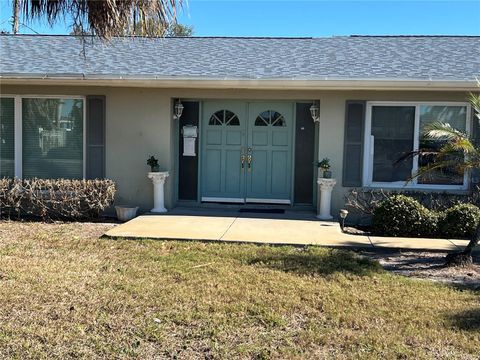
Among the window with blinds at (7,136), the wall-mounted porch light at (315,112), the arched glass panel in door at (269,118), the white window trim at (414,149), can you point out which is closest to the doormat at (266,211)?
the white window trim at (414,149)

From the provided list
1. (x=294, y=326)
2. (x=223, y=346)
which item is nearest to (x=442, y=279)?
(x=294, y=326)

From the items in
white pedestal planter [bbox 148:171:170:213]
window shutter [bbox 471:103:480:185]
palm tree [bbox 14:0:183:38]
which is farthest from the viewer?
white pedestal planter [bbox 148:171:170:213]

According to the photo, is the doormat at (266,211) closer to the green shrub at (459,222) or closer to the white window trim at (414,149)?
the white window trim at (414,149)

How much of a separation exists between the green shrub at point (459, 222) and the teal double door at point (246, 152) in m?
3.33

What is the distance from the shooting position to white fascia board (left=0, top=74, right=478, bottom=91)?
29.7 feet

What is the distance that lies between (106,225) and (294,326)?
18.5ft

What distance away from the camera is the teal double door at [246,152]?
10.8 meters

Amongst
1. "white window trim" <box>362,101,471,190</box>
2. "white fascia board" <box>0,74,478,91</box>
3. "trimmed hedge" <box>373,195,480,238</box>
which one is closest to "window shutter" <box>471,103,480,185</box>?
"white window trim" <box>362,101,471,190</box>

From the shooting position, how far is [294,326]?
14.6 ft

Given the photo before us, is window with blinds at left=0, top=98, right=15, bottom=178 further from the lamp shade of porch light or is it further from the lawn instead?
the lawn

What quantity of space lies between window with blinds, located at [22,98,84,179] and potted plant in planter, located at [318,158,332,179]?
483 cm

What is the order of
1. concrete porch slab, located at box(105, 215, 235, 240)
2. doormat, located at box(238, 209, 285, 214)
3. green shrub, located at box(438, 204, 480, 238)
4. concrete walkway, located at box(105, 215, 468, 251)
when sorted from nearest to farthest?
1. concrete walkway, located at box(105, 215, 468, 251)
2. concrete porch slab, located at box(105, 215, 235, 240)
3. green shrub, located at box(438, 204, 480, 238)
4. doormat, located at box(238, 209, 285, 214)

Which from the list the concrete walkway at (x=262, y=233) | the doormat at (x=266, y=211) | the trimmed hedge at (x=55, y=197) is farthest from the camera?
the doormat at (x=266, y=211)

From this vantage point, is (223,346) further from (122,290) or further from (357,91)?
(357,91)
